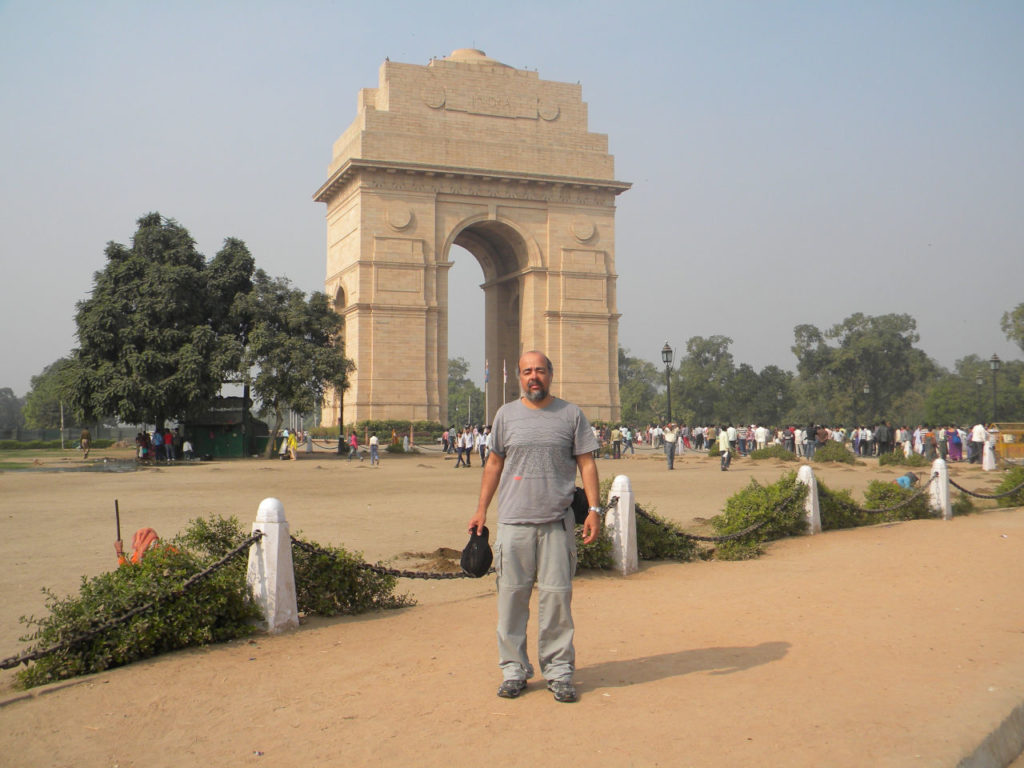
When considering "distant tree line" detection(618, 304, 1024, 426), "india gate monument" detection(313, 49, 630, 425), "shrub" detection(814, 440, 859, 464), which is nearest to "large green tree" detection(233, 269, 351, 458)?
"india gate monument" detection(313, 49, 630, 425)

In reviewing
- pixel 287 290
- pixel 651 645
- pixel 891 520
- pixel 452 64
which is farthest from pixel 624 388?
pixel 651 645

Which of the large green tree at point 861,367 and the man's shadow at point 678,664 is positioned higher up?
the large green tree at point 861,367

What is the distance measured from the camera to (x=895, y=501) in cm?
1188

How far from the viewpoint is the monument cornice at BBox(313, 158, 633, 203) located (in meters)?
38.3

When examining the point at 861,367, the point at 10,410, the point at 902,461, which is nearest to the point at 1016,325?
the point at 861,367

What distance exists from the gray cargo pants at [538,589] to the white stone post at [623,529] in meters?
3.35

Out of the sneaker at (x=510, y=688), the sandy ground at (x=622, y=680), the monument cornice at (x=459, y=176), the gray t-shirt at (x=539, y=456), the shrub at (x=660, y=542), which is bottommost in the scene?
the sandy ground at (x=622, y=680)

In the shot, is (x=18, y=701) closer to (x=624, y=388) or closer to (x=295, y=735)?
(x=295, y=735)

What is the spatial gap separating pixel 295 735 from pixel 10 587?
4.64 metres

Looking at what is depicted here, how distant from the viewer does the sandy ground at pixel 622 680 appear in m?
3.83

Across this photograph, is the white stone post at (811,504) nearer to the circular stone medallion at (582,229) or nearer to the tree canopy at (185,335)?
the tree canopy at (185,335)

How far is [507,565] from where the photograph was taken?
4664 mm

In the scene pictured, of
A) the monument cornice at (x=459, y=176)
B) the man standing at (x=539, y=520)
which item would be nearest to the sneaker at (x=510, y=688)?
the man standing at (x=539, y=520)

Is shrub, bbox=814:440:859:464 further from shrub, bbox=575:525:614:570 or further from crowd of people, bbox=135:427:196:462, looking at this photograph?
shrub, bbox=575:525:614:570
